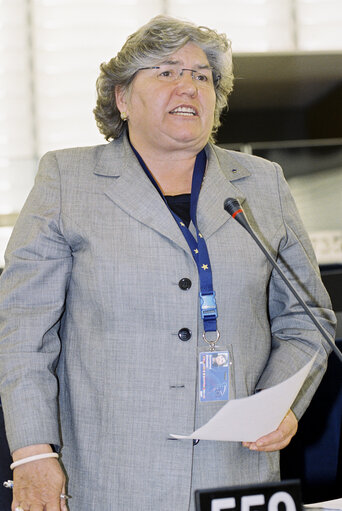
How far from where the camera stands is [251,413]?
99 cm

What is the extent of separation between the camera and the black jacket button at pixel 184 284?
1.24 meters

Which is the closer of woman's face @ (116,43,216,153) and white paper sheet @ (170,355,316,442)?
white paper sheet @ (170,355,316,442)

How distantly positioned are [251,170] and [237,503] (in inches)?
31.7

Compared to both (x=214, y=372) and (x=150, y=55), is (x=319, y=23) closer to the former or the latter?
(x=150, y=55)

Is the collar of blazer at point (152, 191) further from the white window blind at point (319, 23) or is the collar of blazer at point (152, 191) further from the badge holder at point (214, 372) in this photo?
the white window blind at point (319, 23)

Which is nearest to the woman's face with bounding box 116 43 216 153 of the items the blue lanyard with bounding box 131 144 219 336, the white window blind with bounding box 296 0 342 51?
the blue lanyard with bounding box 131 144 219 336

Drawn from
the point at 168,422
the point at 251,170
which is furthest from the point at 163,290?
the point at 251,170

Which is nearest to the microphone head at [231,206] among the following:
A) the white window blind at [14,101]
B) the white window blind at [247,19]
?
the white window blind at [247,19]

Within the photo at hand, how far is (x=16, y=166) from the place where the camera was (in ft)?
12.1

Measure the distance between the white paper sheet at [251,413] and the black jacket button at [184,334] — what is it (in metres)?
0.23

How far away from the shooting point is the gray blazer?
121cm

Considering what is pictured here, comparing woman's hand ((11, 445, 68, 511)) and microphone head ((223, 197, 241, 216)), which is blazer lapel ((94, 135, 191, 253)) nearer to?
A: microphone head ((223, 197, 241, 216))

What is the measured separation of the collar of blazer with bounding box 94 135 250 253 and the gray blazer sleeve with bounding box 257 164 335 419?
15cm

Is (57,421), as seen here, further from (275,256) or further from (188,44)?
(188,44)
